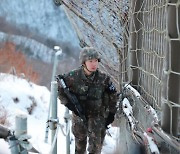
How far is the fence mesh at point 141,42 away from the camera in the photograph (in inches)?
65.0

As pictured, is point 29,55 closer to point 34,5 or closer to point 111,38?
point 34,5

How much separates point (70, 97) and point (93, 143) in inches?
12.6

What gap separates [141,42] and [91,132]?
0.65 meters

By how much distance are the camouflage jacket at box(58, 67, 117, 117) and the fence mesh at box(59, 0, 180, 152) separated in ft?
0.80

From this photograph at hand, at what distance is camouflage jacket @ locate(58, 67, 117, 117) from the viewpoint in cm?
240

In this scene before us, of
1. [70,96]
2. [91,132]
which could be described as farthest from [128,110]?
[70,96]

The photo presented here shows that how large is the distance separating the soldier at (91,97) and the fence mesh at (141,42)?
236mm

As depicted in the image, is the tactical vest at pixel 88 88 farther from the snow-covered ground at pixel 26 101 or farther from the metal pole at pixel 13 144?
the snow-covered ground at pixel 26 101

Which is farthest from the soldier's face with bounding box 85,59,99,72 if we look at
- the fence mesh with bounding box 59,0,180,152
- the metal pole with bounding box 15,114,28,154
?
the metal pole with bounding box 15,114,28,154

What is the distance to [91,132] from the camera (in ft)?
8.16

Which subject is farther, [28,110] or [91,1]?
[28,110]

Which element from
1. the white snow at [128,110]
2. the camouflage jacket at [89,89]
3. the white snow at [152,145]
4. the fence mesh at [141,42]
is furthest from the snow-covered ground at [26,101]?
the white snow at [152,145]

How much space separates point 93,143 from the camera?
2.50 m

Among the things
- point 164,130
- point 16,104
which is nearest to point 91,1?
point 164,130
